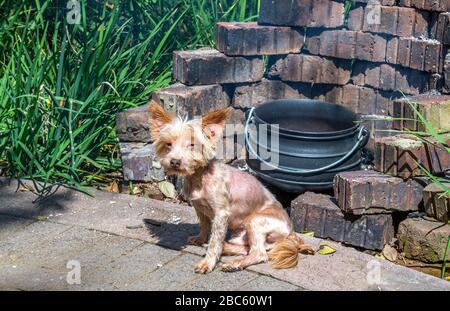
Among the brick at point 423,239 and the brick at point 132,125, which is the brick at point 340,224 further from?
the brick at point 132,125

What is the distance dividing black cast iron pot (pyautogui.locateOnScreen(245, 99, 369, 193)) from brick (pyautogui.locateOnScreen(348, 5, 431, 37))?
71 cm

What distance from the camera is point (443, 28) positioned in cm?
612

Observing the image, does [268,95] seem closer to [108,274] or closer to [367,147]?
[367,147]

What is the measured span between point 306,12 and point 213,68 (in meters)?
0.90

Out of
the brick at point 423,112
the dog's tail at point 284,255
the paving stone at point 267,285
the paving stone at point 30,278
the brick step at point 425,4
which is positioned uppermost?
the brick step at point 425,4

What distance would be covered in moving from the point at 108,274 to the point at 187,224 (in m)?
0.95

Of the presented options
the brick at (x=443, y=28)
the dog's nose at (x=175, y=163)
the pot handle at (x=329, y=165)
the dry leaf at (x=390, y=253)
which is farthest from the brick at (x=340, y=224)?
the dog's nose at (x=175, y=163)

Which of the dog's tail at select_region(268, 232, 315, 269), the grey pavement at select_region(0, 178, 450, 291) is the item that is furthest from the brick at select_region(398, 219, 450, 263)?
the dog's tail at select_region(268, 232, 315, 269)

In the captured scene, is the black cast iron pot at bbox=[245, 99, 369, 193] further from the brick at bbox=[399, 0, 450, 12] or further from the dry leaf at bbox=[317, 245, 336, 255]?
the dry leaf at bbox=[317, 245, 336, 255]

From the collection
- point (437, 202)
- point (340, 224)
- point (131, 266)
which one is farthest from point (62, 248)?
point (437, 202)

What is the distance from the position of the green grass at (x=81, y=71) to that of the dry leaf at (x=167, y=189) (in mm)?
459

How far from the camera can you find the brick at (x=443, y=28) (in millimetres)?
6066

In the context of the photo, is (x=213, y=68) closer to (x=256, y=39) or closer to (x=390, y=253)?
(x=256, y=39)

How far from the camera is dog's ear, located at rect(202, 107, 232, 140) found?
4910mm
